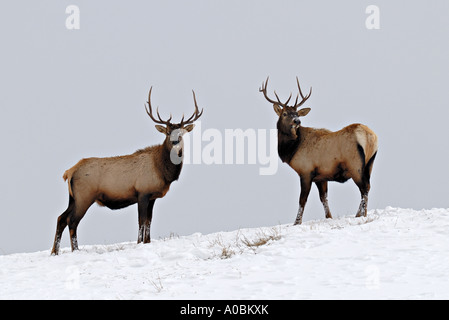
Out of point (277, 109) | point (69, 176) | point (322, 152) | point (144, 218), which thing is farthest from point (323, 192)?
point (69, 176)

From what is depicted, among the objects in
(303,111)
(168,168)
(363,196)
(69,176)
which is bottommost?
(363,196)

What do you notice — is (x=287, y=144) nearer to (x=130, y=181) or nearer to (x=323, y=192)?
(x=323, y=192)

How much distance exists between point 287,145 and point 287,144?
0.9 inches

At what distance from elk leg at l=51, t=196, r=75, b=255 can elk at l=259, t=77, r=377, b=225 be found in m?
4.74

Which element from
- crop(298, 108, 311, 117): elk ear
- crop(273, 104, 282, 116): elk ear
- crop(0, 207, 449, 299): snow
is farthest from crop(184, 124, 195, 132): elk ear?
crop(298, 108, 311, 117): elk ear

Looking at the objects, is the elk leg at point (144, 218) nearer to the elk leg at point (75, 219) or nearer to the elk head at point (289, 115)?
the elk leg at point (75, 219)

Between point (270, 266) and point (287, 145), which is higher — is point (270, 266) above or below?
below

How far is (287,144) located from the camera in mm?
13258

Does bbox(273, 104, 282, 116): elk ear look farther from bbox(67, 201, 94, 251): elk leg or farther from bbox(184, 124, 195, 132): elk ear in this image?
bbox(67, 201, 94, 251): elk leg

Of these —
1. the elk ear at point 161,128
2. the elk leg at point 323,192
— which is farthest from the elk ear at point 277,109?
the elk ear at point 161,128

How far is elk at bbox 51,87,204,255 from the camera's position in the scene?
12570mm

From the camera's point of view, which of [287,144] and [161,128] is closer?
[161,128]

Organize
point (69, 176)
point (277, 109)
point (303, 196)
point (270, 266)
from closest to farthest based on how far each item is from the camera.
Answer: point (270, 266) < point (303, 196) < point (69, 176) < point (277, 109)
